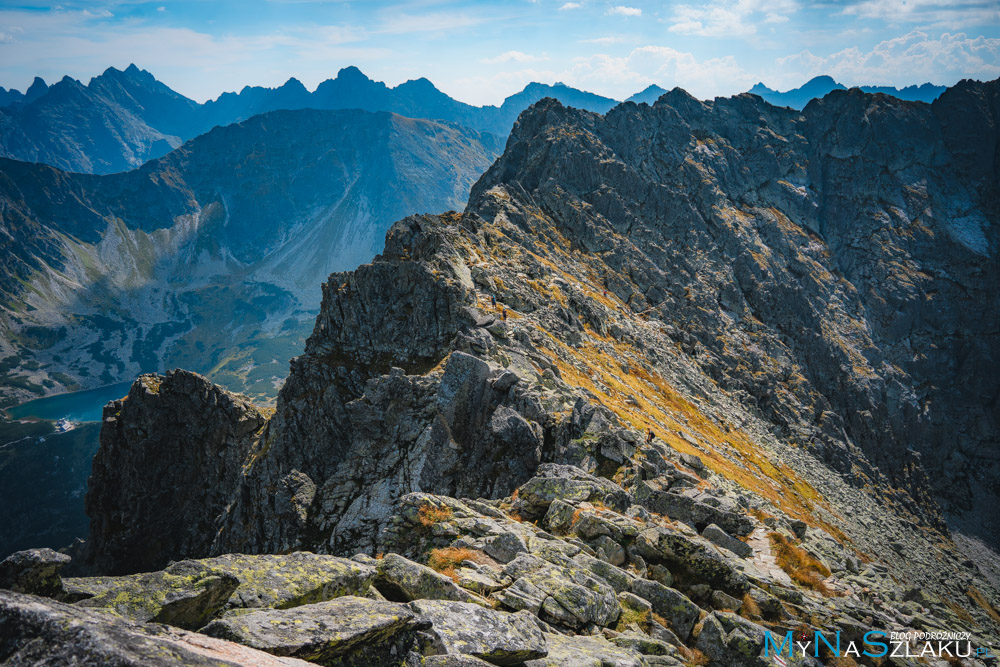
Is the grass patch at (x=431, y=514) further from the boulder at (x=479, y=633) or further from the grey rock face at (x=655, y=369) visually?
the boulder at (x=479, y=633)

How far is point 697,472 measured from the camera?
43.7m

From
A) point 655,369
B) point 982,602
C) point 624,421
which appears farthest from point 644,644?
point 982,602

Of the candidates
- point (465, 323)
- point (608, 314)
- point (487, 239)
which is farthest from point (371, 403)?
point (608, 314)

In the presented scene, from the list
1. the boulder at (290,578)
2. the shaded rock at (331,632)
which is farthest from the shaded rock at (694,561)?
the shaded rock at (331,632)

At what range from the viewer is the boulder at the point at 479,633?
1237 centimetres

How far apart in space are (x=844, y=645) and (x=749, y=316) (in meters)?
124

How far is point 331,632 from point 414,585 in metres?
4.77

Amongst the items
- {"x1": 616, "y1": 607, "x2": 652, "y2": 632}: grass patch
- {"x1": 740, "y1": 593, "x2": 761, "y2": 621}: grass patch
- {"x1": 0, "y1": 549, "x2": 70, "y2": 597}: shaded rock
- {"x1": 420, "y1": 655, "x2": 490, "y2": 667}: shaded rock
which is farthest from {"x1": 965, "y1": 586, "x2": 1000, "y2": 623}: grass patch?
{"x1": 0, "y1": 549, "x2": 70, "y2": 597}: shaded rock

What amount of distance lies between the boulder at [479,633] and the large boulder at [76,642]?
5137mm

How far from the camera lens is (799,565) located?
25.8m

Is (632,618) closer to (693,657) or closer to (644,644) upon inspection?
(644,644)

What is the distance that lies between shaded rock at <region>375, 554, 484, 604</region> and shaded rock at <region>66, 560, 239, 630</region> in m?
4.45

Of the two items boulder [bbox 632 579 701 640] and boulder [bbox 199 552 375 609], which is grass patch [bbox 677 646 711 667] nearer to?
boulder [bbox 632 579 701 640]

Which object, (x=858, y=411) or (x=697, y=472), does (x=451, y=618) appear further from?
→ (x=858, y=411)
